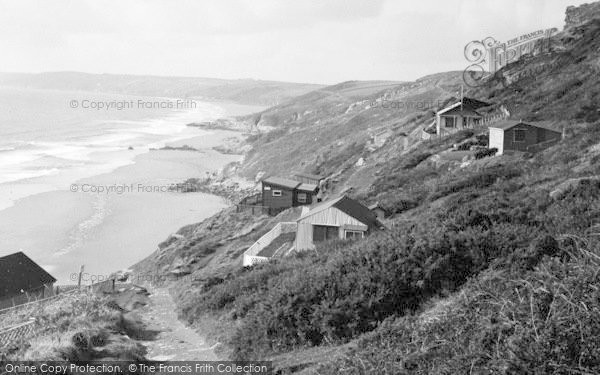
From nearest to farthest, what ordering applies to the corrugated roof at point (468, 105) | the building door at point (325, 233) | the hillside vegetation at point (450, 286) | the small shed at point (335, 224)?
the hillside vegetation at point (450, 286), the small shed at point (335, 224), the building door at point (325, 233), the corrugated roof at point (468, 105)

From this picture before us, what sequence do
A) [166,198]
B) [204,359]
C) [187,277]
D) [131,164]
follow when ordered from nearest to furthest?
[204,359] < [187,277] < [166,198] < [131,164]

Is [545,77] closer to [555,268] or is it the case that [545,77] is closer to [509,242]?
[509,242]

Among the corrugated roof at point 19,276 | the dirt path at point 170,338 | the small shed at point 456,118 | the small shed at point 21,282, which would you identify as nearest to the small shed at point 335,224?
the dirt path at point 170,338

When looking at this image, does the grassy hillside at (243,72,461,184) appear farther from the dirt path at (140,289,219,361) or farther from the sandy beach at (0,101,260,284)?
the dirt path at (140,289,219,361)

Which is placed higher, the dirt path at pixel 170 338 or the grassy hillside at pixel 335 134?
the grassy hillside at pixel 335 134

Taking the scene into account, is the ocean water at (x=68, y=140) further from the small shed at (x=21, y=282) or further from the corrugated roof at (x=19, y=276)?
the small shed at (x=21, y=282)

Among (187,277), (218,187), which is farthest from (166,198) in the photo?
(187,277)

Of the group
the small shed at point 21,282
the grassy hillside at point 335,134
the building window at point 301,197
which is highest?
the grassy hillside at point 335,134
